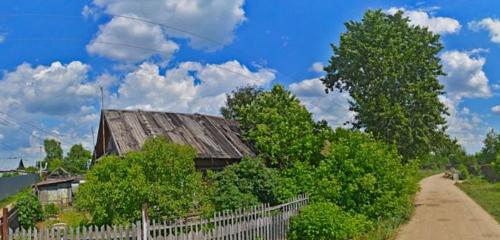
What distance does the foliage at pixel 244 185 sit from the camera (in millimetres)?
13172

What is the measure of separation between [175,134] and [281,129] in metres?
4.48

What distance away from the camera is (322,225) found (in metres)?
12.8

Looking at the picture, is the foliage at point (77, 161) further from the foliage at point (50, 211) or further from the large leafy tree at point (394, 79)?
the large leafy tree at point (394, 79)

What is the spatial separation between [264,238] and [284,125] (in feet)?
23.7

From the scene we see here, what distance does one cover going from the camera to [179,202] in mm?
11938

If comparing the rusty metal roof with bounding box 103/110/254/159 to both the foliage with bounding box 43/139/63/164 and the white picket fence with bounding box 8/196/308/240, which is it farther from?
the foliage with bounding box 43/139/63/164

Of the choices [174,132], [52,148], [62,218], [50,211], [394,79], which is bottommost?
[62,218]

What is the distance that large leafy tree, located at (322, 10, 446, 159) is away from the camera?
24.0 meters

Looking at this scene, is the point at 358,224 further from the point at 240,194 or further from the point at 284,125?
the point at 284,125

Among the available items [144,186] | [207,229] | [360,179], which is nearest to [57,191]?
[144,186]

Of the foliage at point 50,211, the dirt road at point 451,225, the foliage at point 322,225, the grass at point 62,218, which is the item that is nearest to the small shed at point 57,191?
the grass at point 62,218

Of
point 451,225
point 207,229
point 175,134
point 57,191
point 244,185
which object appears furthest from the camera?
point 57,191

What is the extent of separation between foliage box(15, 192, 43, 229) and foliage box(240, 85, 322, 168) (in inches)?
397

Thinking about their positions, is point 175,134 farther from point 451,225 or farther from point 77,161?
point 77,161
